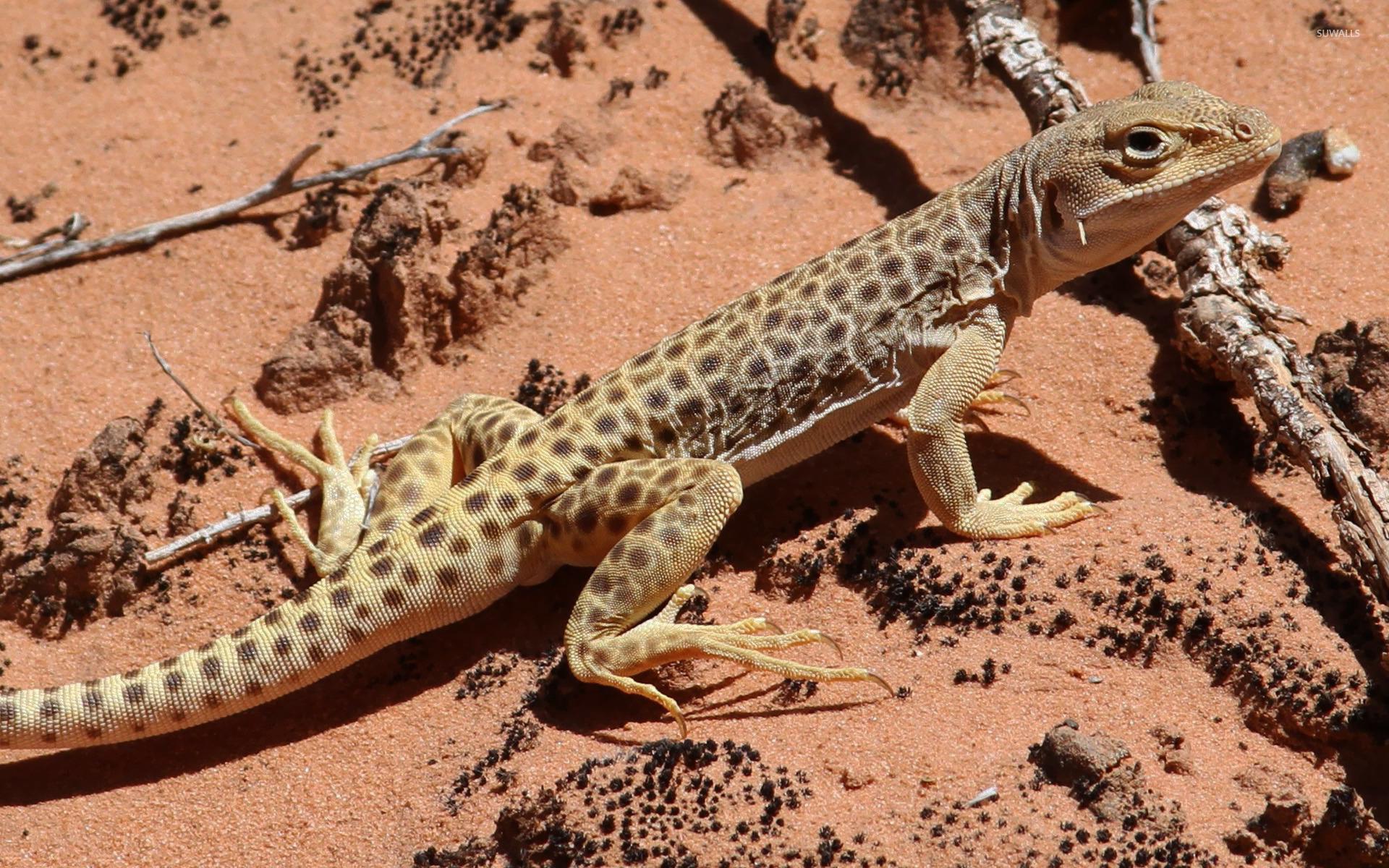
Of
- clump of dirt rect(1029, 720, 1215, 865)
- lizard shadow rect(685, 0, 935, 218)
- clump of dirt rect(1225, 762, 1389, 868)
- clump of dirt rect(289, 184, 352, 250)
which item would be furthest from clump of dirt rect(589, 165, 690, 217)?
clump of dirt rect(1225, 762, 1389, 868)

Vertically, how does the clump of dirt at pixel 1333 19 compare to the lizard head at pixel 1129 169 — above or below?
below

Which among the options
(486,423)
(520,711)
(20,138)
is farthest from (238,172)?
(520,711)

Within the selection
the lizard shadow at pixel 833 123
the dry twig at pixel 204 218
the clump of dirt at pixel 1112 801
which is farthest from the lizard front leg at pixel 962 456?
the dry twig at pixel 204 218

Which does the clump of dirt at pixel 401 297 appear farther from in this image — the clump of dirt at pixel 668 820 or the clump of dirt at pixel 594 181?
the clump of dirt at pixel 668 820

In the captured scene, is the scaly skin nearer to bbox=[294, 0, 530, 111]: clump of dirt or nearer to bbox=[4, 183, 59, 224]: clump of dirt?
bbox=[4, 183, 59, 224]: clump of dirt

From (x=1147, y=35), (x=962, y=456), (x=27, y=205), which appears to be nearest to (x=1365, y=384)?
(x=962, y=456)

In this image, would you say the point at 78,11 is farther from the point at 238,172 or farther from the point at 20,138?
the point at 238,172
